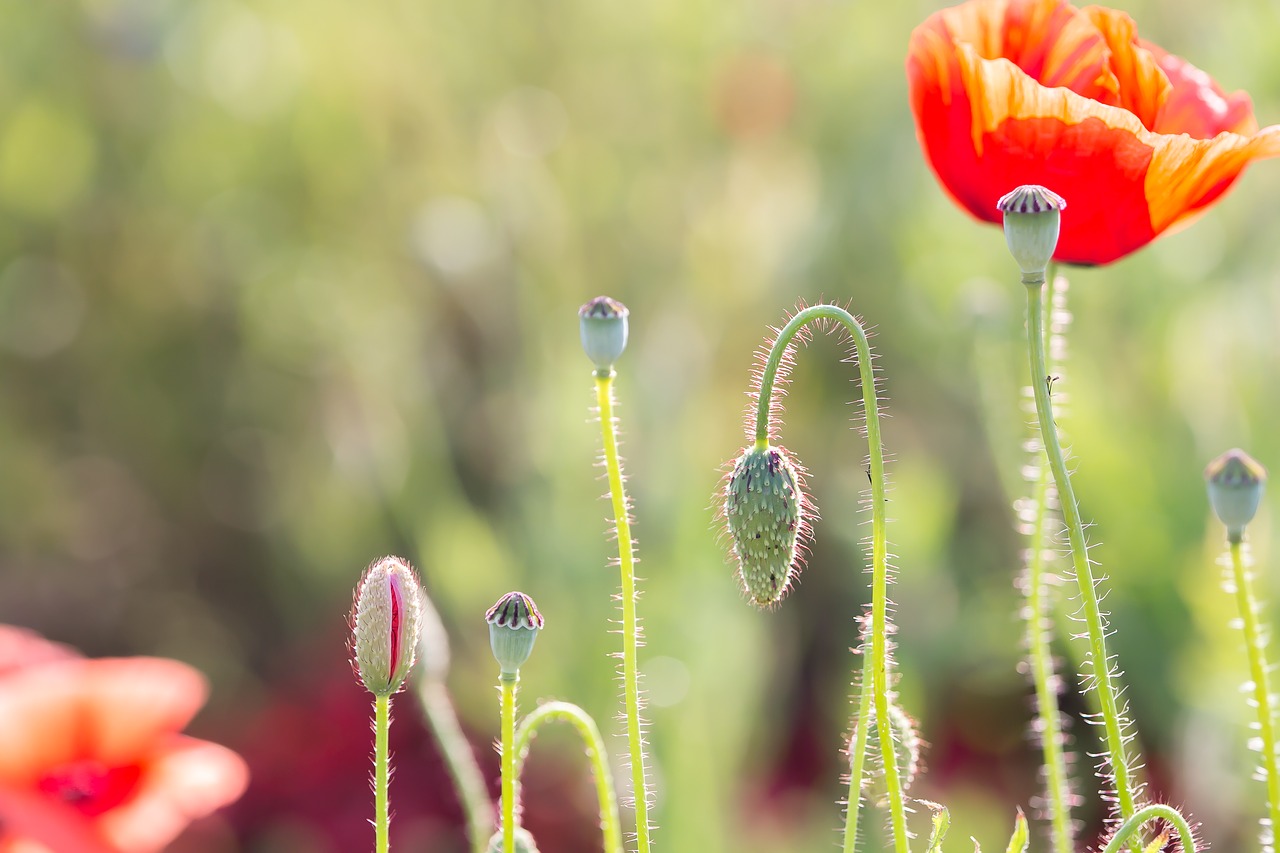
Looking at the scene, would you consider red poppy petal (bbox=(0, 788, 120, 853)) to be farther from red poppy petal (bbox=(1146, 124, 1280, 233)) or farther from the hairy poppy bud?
red poppy petal (bbox=(1146, 124, 1280, 233))

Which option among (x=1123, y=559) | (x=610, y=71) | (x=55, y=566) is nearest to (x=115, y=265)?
(x=55, y=566)

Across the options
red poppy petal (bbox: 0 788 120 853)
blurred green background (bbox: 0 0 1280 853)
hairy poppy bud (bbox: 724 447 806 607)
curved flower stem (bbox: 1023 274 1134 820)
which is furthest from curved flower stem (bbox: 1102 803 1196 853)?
blurred green background (bbox: 0 0 1280 853)

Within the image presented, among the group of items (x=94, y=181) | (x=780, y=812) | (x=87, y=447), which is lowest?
(x=780, y=812)

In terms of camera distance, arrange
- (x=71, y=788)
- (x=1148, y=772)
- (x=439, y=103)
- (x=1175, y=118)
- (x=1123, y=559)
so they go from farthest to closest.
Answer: (x=439, y=103) → (x=1123, y=559) → (x=1148, y=772) → (x=71, y=788) → (x=1175, y=118)

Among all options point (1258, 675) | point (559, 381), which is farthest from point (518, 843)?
point (559, 381)

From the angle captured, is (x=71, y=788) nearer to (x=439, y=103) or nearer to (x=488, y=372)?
(x=488, y=372)

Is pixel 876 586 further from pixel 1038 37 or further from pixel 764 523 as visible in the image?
pixel 1038 37

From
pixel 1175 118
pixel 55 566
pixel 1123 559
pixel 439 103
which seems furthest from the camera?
pixel 439 103

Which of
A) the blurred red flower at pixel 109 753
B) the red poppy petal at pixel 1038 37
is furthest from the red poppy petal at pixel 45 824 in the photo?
the red poppy petal at pixel 1038 37
